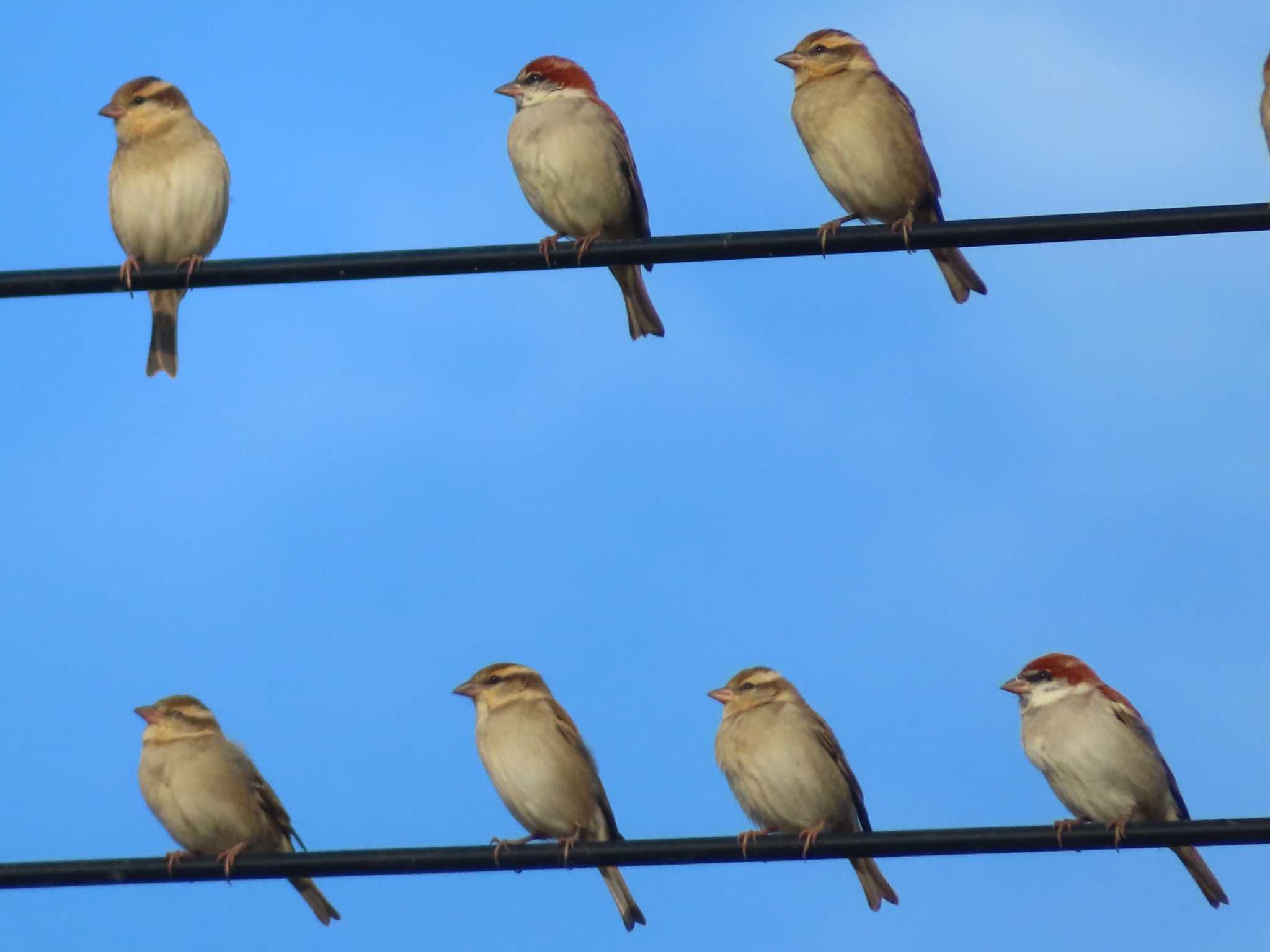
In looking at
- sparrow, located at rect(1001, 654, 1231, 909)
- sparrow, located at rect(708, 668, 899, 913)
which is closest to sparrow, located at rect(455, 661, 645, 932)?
sparrow, located at rect(708, 668, 899, 913)

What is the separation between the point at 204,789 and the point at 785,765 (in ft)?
8.26

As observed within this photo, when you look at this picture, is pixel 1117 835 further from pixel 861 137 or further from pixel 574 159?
pixel 574 159

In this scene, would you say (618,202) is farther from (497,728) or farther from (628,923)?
(628,923)

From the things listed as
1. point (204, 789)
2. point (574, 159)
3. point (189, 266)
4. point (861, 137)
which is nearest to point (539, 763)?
point (204, 789)

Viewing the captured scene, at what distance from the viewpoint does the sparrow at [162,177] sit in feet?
30.7

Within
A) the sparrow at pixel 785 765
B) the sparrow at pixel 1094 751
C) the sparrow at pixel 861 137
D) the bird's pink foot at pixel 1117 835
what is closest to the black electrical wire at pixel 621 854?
the bird's pink foot at pixel 1117 835

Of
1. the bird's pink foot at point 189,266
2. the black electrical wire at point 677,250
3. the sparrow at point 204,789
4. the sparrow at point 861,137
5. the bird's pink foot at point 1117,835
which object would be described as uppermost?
the sparrow at point 861,137

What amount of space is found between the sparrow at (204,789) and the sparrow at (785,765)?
1904mm

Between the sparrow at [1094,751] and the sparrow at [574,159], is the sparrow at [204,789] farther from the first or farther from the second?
the sparrow at [1094,751]

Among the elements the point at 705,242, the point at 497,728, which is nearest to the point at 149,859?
the point at 705,242

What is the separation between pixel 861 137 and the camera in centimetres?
923

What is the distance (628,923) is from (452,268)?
4.31m

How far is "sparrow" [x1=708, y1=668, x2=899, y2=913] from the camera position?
8602 mm

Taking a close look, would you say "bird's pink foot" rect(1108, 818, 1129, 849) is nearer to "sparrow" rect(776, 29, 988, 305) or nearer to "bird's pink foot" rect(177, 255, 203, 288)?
"bird's pink foot" rect(177, 255, 203, 288)
